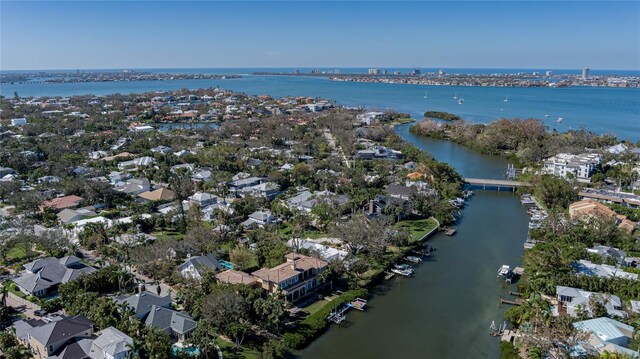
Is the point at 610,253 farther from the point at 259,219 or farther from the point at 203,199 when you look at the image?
the point at 203,199

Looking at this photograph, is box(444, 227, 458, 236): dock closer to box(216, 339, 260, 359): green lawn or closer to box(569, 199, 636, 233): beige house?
box(569, 199, 636, 233): beige house

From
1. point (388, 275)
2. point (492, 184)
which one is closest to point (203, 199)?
point (388, 275)

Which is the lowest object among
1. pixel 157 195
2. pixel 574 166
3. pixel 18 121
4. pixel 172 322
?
pixel 172 322

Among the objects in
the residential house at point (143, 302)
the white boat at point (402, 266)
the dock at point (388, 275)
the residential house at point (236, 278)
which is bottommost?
the dock at point (388, 275)

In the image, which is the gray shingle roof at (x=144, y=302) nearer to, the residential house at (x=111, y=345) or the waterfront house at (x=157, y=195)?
the residential house at (x=111, y=345)

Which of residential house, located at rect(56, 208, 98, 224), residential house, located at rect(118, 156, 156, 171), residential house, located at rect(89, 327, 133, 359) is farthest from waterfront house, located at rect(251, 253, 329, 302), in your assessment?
residential house, located at rect(118, 156, 156, 171)

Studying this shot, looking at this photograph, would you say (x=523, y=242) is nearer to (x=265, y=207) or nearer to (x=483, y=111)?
(x=265, y=207)

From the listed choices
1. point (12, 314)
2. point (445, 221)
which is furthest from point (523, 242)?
point (12, 314)

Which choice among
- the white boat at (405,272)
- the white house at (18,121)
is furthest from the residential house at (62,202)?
the white house at (18,121)
